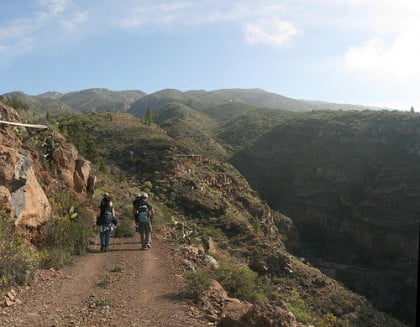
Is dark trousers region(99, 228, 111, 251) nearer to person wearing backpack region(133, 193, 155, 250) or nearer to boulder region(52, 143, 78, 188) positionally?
person wearing backpack region(133, 193, 155, 250)

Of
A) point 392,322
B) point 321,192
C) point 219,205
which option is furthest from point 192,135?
point 392,322

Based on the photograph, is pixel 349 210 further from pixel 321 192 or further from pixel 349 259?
pixel 349 259

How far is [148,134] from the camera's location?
3862cm

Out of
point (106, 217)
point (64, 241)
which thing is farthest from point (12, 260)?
point (106, 217)

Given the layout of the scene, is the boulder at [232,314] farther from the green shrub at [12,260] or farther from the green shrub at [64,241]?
the green shrub at [64,241]

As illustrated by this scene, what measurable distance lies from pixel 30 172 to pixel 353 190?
56464mm

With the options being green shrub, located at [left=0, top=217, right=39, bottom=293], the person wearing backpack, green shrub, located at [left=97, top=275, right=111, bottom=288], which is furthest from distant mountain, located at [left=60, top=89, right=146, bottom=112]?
green shrub, located at [left=97, top=275, right=111, bottom=288]

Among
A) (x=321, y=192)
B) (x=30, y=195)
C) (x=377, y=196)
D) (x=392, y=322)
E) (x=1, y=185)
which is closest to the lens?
(x=1, y=185)

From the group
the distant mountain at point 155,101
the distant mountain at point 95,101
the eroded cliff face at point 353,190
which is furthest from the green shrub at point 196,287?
the distant mountain at point 95,101

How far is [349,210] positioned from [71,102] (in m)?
133

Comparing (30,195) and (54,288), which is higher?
(30,195)

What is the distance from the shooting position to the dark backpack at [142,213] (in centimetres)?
1158

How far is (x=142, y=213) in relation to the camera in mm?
11633

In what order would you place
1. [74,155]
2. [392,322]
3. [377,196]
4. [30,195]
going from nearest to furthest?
1. [30,195]
2. [74,155]
3. [392,322]
4. [377,196]
